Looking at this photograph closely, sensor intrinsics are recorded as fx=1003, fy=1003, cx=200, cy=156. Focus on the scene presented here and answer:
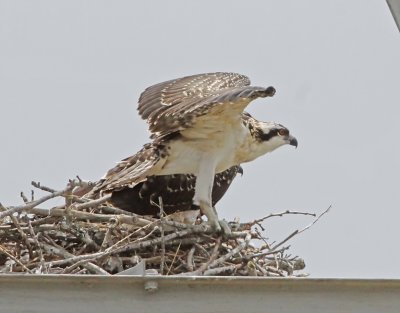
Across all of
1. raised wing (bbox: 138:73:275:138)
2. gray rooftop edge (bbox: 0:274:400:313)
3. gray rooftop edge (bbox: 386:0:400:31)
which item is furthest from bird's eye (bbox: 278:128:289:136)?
gray rooftop edge (bbox: 0:274:400:313)

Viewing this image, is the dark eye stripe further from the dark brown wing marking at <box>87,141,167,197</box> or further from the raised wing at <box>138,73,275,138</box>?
the dark brown wing marking at <box>87,141,167,197</box>

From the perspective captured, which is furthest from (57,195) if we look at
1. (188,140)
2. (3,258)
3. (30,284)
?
(30,284)

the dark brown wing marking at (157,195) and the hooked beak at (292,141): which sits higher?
the hooked beak at (292,141)

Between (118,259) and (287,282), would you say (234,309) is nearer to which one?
(287,282)

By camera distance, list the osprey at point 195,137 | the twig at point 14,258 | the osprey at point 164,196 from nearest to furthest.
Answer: the twig at point 14,258
the osprey at point 195,137
the osprey at point 164,196

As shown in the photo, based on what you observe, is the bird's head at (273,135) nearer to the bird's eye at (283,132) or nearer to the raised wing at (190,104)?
the bird's eye at (283,132)

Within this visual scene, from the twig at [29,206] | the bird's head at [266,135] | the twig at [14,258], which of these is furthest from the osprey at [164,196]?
the twig at [14,258]

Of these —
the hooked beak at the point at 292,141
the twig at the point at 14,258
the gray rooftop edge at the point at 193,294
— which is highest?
the hooked beak at the point at 292,141

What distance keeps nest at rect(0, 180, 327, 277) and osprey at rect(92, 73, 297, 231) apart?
10.9 inches

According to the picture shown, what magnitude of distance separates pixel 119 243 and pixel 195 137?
1.09 m

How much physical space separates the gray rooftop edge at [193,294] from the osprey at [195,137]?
2.66 metres

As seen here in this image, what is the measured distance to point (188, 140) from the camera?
6660mm

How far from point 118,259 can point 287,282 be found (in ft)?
7.60

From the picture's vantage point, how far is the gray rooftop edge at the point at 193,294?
11.3 ft
